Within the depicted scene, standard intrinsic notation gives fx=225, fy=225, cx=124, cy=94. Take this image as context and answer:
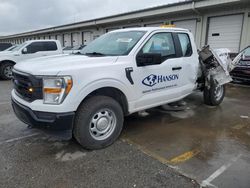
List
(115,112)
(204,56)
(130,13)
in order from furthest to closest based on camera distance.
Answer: (130,13), (204,56), (115,112)

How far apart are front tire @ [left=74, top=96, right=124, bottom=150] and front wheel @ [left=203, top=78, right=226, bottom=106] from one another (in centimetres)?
318

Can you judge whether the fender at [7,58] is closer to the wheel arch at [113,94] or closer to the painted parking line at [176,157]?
the wheel arch at [113,94]

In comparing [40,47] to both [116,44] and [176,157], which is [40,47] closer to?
[116,44]

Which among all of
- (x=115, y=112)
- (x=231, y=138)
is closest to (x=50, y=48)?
(x=115, y=112)

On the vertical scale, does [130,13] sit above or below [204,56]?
above

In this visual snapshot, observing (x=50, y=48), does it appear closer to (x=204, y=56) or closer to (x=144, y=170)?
(x=204, y=56)

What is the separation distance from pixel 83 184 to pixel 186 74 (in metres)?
3.18

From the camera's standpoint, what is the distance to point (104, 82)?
11.0ft

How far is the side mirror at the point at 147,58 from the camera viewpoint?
3.61 m

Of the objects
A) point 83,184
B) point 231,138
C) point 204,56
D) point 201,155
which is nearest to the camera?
point 83,184

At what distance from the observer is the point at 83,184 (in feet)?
8.79

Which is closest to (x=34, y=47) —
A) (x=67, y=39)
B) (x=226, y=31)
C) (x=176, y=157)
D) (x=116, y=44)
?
(x=116, y=44)

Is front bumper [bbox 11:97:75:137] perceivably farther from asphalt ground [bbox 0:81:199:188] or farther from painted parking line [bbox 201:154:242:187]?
painted parking line [bbox 201:154:242:187]

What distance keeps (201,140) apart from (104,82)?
2.00 meters
